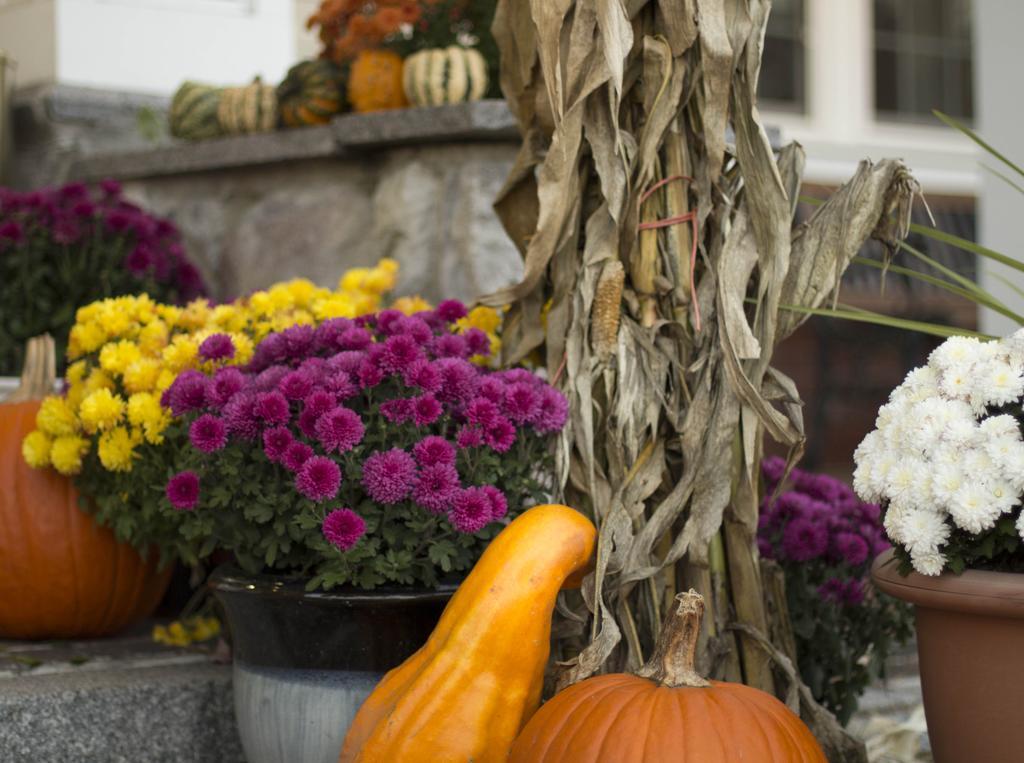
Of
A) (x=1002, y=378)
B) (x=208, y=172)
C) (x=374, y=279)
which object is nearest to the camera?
(x=1002, y=378)

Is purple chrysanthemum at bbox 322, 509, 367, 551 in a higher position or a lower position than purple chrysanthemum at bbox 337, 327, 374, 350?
lower

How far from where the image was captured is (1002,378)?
162 centimetres

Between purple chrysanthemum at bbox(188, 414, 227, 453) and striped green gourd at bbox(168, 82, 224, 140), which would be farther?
striped green gourd at bbox(168, 82, 224, 140)

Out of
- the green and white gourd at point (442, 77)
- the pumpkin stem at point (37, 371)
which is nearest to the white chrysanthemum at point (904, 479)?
the pumpkin stem at point (37, 371)

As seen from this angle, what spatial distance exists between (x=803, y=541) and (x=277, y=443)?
38.0 inches

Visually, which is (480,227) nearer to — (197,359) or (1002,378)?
(197,359)

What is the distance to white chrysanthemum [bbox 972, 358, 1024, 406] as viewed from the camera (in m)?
1.62

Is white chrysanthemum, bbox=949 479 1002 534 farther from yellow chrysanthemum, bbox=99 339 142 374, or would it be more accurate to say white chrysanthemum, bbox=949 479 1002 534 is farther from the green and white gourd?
the green and white gourd

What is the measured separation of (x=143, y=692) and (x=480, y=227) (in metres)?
1.29

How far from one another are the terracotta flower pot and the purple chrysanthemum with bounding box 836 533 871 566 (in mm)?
572

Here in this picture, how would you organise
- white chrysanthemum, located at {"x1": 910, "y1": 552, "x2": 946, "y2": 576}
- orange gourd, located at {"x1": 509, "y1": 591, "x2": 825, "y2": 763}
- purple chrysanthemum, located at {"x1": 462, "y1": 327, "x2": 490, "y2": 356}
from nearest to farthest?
1. orange gourd, located at {"x1": 509, "y1": 591, "x2": 825, "y2": 763}
2. white chrysanthemum, located at {"x1": 910, "y1": 552, "x2": 946, "y2": 576}
3. purple chrysanthemum, located at {"x1": 462, "y1": 327, "x2": 490, "y2": 356}

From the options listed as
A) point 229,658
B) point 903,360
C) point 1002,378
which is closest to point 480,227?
point 229,658

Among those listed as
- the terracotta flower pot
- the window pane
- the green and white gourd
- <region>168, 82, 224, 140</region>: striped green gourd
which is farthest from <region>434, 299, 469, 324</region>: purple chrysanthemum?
the window pane

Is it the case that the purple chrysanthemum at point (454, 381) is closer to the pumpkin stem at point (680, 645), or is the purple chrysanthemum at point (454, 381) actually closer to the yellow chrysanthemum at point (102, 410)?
the pumpkin stem at point (680, 645)
